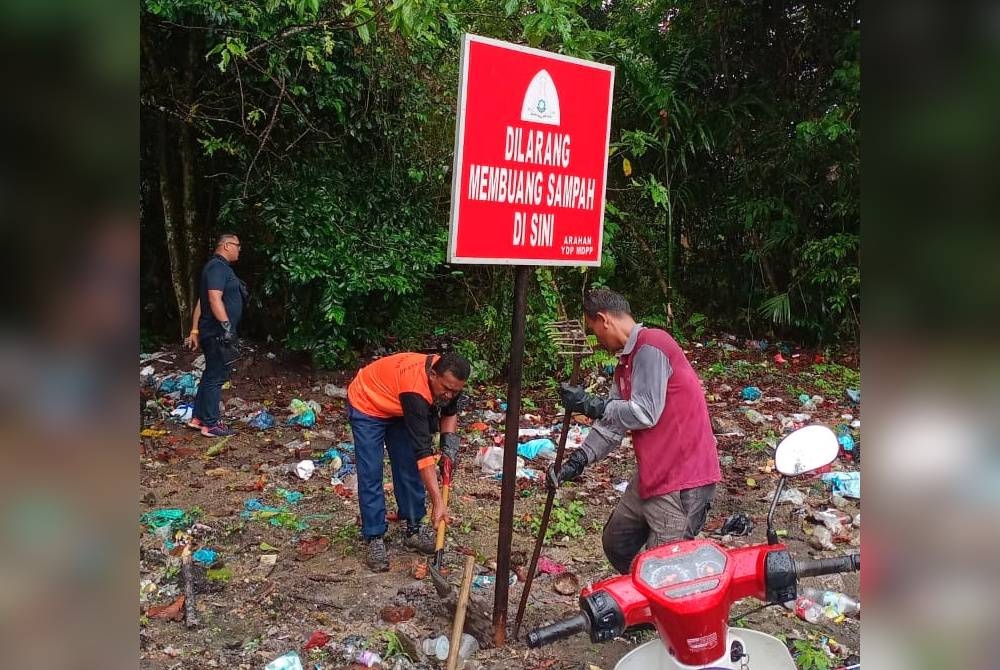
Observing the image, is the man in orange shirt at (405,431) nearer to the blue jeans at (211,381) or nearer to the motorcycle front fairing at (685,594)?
the motorcycle front fairing at (685,594)

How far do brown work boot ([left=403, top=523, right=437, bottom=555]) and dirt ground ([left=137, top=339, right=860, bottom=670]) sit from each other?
5 centimetres

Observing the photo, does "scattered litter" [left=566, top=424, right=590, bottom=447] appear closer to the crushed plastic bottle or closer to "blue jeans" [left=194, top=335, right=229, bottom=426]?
the crushed plastic bottle

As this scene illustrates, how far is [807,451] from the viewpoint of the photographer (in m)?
1.95

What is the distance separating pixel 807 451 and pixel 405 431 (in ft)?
8.12

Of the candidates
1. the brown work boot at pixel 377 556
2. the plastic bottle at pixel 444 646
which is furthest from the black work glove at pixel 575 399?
the brown work boot at pixel 377 556

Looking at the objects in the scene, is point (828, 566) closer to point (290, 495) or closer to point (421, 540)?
point (421, 540)

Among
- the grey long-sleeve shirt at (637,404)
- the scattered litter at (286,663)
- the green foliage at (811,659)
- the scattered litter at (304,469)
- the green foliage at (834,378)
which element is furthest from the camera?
the green foliage at (834,378)

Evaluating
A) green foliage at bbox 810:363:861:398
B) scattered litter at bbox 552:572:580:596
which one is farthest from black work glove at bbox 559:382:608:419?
green foliage at bbox 810:363:861:398

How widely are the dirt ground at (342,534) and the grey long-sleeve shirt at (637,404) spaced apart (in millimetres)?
764

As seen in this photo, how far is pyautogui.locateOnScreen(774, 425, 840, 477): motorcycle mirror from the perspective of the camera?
1.91 metres

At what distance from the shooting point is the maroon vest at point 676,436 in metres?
2.74
